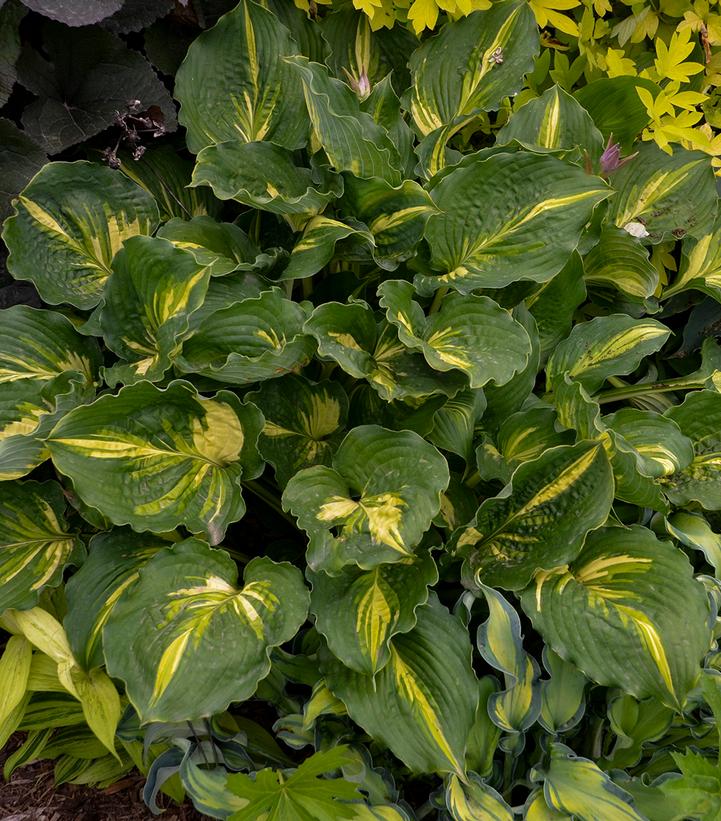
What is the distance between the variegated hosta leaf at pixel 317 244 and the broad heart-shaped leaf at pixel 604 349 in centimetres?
52

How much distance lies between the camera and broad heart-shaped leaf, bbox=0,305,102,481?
5.00 ft

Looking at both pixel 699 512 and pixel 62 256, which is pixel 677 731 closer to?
pixel 699 512

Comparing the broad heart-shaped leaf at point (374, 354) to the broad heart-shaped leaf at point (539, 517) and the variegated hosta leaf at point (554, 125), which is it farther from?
the variegated hosta leaf at point (554, 125)

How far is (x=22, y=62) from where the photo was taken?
1.88m

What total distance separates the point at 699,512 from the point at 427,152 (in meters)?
1.06

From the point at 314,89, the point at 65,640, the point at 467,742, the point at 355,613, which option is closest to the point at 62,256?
the point at 314,89

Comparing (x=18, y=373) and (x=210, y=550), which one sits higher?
(x=18, y=373)

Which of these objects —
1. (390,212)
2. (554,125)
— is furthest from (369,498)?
(554,125)

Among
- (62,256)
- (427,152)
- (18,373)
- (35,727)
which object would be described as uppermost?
(427,152)

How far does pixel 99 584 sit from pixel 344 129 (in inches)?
40.7

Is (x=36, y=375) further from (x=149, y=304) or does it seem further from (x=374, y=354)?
(x=374, y=354)

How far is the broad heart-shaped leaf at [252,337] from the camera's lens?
1544mm

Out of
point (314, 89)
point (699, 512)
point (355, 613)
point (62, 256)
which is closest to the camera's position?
point (355, 613)

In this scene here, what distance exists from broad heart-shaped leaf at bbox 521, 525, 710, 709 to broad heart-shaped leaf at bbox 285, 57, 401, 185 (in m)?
0.90
